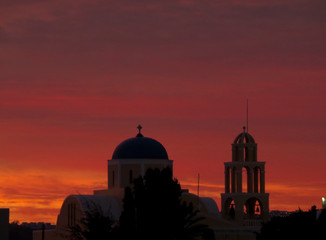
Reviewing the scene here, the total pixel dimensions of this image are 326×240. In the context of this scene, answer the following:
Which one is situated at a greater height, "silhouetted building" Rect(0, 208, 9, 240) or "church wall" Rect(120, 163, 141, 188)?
"church wall" Rect(120, 163, 141, 188)

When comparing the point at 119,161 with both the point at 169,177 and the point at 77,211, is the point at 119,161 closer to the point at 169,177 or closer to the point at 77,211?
the point at 77,211

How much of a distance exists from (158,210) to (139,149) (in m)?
22.1

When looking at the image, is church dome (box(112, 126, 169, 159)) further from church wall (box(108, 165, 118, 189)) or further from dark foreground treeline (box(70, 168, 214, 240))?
dark foreground treeline (box(70, 168, 214, 240))

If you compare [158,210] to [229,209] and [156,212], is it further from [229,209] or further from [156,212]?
[229,209]

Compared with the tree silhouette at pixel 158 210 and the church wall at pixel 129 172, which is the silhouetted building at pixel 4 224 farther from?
the tree silhouette at pixel 158 210

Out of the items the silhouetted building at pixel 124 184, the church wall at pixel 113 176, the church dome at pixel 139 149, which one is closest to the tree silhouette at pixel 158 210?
the silhouetted building at pixel 124 184

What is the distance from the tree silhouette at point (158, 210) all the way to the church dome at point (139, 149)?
63.3ft

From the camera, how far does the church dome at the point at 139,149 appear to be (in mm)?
92625

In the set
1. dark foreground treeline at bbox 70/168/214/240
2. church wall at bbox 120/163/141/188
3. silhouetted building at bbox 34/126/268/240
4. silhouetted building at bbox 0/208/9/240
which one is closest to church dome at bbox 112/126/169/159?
silhouetted building at bbox 34/126/268/240

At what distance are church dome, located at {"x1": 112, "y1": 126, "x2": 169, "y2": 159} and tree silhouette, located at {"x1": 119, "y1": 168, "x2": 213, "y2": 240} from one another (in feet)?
63.3

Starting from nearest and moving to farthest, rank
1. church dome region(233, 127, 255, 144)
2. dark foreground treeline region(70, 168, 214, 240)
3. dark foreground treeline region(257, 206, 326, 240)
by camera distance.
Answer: dark foreground treeline region(70, 168, 214, 240)
dark foreground treeline region(257, 206, 326, 240)
church dome region(233, 127, 255, 144)

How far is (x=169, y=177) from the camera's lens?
2862 inches

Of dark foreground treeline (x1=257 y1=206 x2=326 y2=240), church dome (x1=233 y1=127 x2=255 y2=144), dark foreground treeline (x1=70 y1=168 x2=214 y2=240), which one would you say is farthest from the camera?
church dome (x1=233 y1=127 x2=255 y2=144)

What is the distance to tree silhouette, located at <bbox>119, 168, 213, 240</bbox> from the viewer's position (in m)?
69.9
